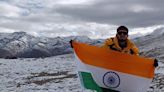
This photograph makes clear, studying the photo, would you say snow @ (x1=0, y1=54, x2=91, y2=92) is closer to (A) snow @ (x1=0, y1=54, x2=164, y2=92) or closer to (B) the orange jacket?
(A) snow @ (x1=0, y1=54, x2=164, y2=92)

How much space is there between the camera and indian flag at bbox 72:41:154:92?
8000mm

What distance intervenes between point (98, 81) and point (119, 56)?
0.69 m

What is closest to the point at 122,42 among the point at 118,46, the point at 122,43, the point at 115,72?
the point at 122,43

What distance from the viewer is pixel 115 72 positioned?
8023 mm

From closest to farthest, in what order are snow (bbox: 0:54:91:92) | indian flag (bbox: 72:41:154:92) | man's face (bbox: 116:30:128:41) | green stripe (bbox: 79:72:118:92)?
man's face (bbox: 116:30:128:41)
indian flag (bbox: 72:41:154:92)
green stripe (bbox: 79:72:118:92)
snow (bbox: 0:54:91:92)

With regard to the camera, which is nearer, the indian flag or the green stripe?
the indian flag

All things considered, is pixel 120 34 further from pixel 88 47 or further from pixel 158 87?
pixel 158 87

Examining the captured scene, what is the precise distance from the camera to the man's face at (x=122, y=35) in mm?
7830

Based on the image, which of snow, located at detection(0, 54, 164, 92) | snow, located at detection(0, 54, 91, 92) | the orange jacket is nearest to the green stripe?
the orange jacket

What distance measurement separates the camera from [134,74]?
817cm

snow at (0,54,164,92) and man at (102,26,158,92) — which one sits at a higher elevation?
man at (102,26,158,92)

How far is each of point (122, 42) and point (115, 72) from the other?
66cm

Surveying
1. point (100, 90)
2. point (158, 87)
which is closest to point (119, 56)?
point (100, 90)

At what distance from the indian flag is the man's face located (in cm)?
38
